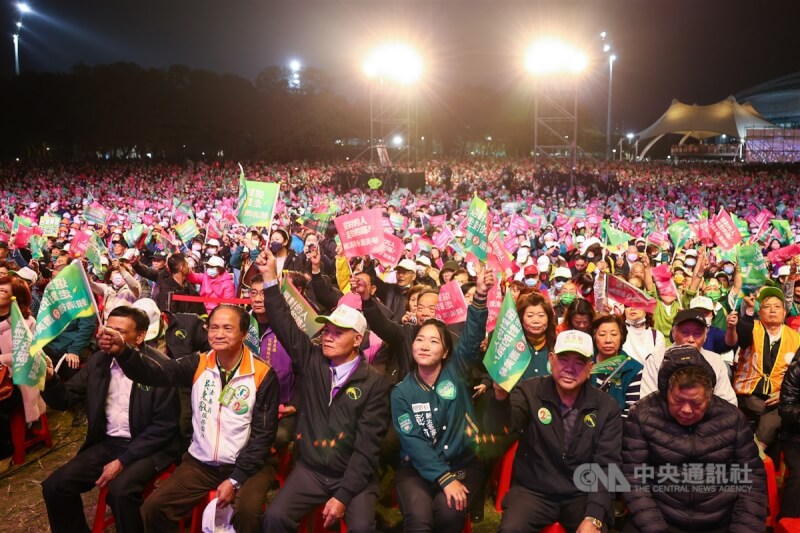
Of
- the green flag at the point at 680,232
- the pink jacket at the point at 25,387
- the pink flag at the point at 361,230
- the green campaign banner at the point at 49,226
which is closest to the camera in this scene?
the pink jacket at the point at 25,387

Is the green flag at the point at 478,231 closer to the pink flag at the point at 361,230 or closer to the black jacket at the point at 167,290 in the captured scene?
the pink flag at the point at 361,230

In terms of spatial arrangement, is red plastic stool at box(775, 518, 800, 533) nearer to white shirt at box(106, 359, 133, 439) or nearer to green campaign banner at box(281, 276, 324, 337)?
green campaign banner at box(281, 276, 324, 337)

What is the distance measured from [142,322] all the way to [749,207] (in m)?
16.0

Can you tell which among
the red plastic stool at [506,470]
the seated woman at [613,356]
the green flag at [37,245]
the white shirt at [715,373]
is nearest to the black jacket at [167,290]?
the green flag at [37,245]

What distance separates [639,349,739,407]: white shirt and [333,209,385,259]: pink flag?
2843 mm

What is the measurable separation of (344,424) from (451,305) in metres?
1.54

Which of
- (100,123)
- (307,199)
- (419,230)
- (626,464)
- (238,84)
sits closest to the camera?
(626,464)

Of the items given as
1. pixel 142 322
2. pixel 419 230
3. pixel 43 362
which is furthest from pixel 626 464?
pixel 419 230

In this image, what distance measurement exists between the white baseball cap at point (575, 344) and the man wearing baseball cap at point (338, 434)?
1030 mm

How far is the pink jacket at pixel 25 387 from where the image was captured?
15.4 feet

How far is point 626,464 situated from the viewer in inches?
131

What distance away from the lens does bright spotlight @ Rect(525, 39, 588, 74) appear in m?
24.5

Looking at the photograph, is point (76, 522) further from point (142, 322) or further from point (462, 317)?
point (462, 317)

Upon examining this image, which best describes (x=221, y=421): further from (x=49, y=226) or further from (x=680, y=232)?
(x=49, y=226)
